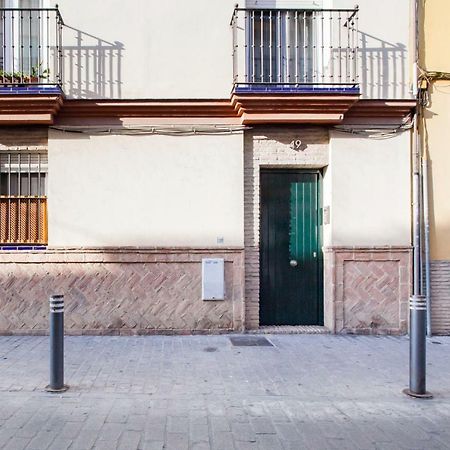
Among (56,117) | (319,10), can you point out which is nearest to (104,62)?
(56,117)

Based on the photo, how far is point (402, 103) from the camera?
26.6 feet

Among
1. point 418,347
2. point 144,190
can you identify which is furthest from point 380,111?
point 418,347

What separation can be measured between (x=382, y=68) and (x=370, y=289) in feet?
13.0

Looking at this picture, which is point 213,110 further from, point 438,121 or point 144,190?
point 438,121

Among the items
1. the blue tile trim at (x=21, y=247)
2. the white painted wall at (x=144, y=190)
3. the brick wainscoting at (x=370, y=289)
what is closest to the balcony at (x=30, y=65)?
the white painted wall at (x=144, y=190)

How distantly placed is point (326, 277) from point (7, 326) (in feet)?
18.5

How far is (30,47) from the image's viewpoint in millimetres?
8297

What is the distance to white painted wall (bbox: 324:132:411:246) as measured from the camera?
26.7 ft

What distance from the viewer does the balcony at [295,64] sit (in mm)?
7746

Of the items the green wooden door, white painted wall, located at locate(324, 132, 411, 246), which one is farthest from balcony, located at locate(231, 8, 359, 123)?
the green wooden door

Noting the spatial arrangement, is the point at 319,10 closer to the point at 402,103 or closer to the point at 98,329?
the point at 402,103

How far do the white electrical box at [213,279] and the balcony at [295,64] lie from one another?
2.54 metres

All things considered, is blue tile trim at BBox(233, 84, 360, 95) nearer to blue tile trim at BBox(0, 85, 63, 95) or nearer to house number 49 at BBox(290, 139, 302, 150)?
house number 49 at BBox(290, 139, 302, 150)

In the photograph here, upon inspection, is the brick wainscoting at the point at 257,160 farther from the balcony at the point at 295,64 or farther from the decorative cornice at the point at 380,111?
the decorative cornice at the point at 380,111
